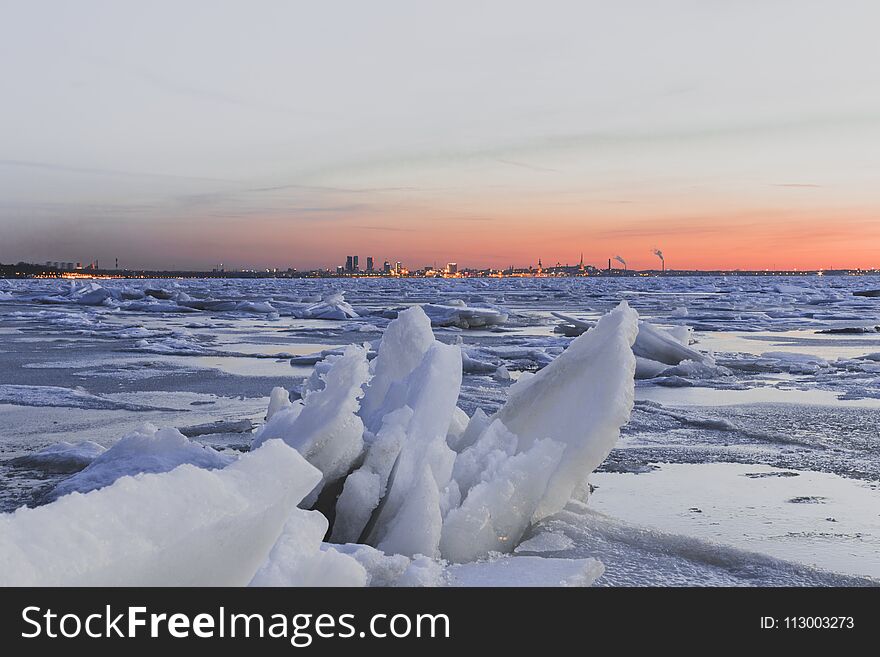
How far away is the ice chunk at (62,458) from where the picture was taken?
12.1 feet

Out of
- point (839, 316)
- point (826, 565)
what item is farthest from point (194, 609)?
point (839, 316)

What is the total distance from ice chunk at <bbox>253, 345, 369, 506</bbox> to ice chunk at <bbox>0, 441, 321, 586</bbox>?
2.96ft

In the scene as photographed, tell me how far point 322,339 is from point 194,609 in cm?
1114

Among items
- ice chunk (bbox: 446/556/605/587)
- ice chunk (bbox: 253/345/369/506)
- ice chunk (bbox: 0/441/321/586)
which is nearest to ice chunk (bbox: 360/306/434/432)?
ice chunk (bbox: 253/345/369/506)

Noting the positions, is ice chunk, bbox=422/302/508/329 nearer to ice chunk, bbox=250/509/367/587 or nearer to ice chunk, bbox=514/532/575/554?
ice chunk, bbox=514/532/575/554

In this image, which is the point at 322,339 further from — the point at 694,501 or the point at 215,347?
the point at 694,501

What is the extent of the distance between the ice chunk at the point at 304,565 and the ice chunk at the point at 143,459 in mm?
857

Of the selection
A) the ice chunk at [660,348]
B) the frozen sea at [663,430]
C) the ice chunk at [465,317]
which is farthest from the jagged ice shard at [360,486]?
the ice chunk at [465,317]

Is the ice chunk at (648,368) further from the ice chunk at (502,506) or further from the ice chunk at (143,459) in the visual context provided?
the ice chunk at (143,459)

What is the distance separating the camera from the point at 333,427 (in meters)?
2.62

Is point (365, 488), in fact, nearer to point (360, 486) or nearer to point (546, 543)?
point (360, 486)

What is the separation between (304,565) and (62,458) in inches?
94.5

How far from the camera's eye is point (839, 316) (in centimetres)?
1997

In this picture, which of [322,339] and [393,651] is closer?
[393,651]
